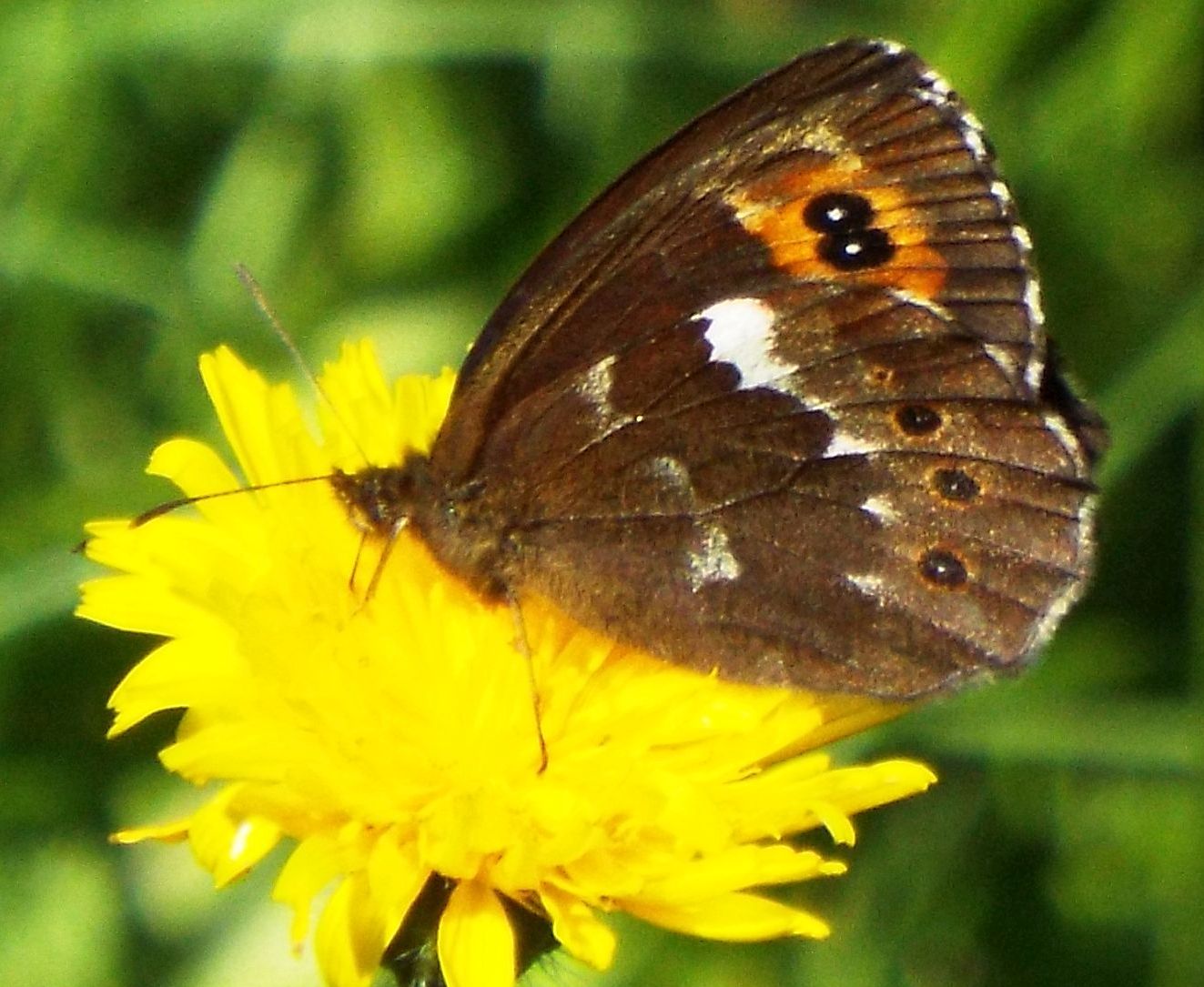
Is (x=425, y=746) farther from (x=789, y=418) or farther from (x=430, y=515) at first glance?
(x=789, y=418)

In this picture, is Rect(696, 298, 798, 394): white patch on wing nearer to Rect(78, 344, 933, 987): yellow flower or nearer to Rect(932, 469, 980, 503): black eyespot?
Rect(932, 469, 980, 503): black eyespot

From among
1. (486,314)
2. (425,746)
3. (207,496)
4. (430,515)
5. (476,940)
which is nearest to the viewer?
(476,940)

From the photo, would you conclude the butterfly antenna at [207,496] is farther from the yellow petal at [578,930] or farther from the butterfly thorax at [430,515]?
the yellow petal at [578,930]

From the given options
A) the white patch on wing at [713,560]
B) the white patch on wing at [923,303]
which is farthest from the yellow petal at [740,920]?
the white patch on wing at [923,303]

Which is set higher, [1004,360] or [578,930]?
[1004,360]

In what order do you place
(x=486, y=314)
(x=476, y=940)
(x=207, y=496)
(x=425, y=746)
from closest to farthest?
(x=476, y=940)
(x=425, y=746)
(x=207, y=496)
(x=486, y=314)

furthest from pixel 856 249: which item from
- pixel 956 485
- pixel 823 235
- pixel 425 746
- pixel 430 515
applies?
pixel 425 746

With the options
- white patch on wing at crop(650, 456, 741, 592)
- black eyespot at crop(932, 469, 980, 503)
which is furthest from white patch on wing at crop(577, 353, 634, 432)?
black eyespot at crop(932, 469, 980, 503)

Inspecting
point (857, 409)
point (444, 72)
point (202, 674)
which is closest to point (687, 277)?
point (857, 409)

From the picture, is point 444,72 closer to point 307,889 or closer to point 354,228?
point 354,228
